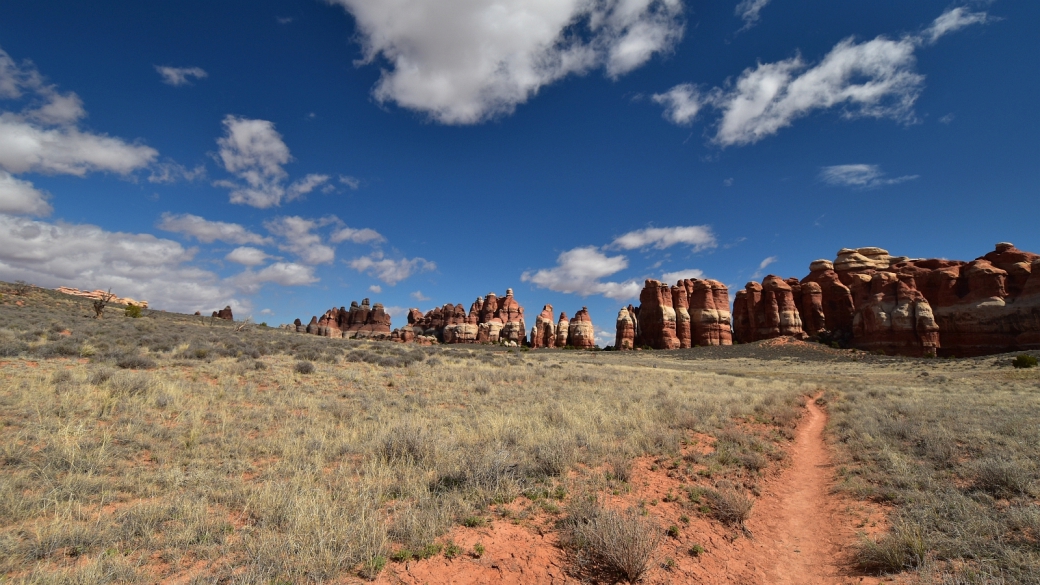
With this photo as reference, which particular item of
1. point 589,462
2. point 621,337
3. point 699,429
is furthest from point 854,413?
point 621,337

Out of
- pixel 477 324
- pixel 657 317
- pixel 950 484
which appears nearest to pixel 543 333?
pixel 477 324

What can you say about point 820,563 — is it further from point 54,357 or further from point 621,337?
point 621,337

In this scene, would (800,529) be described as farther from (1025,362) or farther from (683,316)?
(683,316)

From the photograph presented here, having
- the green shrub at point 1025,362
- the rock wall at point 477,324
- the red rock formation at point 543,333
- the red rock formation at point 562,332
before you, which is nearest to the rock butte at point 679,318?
the red rock formation at point 562,332

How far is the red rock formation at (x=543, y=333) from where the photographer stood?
90500 mm

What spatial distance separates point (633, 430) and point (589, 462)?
9.46ft

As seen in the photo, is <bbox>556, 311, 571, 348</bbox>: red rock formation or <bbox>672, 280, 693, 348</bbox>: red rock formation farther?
<bbox>556, 311, 571, 348</bbox>: red rock formation

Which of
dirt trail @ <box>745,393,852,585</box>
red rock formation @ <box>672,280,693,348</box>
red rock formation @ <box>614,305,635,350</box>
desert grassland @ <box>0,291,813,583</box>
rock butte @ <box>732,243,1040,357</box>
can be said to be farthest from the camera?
red rock formation @ <box>614,305,635,350</box>

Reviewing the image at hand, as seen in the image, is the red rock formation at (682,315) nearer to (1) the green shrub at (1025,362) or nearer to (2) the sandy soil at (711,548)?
(1) the green shrub at (1025,362)

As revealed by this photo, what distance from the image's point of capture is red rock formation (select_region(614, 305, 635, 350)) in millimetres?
79875

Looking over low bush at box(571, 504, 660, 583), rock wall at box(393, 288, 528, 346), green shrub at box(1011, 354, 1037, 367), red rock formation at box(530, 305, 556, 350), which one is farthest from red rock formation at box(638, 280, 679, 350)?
low bush at box(571, 504, 660, 583)

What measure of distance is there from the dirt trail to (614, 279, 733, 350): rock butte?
6953cm

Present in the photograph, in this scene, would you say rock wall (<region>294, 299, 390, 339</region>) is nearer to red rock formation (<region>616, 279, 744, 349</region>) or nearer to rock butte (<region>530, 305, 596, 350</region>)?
rock butte (<region>530, 305, 596, 350</region>)

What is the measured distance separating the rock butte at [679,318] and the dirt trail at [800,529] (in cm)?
6953
